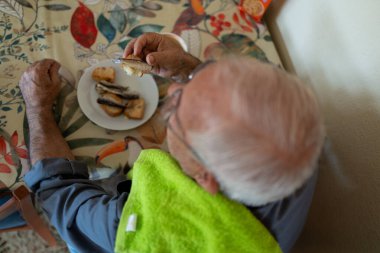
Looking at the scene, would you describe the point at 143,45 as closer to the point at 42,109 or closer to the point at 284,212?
the point at 42,109

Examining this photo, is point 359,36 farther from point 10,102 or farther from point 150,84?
point 10,102

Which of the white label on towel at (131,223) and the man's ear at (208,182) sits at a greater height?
the man's ear at (208,182)

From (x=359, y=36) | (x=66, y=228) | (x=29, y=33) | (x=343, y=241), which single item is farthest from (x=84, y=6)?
(x=343, y=241)

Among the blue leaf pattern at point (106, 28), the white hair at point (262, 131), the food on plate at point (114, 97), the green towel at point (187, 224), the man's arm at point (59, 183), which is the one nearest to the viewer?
the white hair at point (262, 131)

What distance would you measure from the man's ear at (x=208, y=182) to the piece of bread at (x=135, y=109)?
0.39 meters

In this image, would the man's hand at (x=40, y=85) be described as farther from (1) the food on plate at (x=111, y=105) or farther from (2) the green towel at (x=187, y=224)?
(2) the green towel at (x=187, y=224)

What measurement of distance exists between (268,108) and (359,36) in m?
0.54

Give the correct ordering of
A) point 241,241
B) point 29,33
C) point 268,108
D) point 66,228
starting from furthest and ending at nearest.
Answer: point 29,33
point 66,228
point 241,241
point 268,108

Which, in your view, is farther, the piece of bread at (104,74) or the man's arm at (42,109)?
the piece of bread at (104,74)

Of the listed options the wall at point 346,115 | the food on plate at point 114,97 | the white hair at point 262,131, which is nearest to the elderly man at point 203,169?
the white hair at point 262,131

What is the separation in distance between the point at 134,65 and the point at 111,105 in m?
0.16

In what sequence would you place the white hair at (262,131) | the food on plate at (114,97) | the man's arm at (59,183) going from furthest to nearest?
the food on plate at (114,97), the man's arm at (59,183), the white hair at (262,131)

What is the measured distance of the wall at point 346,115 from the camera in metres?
0.72

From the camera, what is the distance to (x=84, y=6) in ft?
3.28
